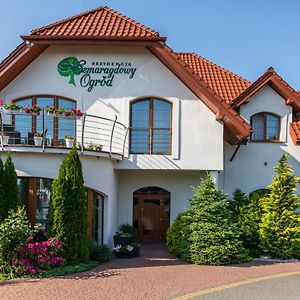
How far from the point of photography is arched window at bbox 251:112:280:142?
17.9 metres

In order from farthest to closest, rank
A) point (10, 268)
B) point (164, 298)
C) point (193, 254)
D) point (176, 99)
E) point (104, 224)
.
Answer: point (176, 99) → point (104, 224) → point (193, 254) → point (10, 268) → point (164, 298)

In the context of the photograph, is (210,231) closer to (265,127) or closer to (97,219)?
(97,219)

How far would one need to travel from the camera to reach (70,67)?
610 inches

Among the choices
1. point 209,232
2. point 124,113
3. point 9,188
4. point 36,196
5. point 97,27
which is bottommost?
point 209,232

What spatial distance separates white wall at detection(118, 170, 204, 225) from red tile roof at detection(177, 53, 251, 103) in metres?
4.23

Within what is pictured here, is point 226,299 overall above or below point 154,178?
below

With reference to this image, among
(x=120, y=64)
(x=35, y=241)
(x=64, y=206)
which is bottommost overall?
(x=35, y=241)

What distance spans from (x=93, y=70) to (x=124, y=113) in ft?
7.13

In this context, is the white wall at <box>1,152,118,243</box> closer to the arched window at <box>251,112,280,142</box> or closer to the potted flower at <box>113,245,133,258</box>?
the potted flower at <box>113,245,133,258</box>

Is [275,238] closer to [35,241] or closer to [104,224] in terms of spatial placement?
[104,224]

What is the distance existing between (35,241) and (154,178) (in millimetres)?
6398

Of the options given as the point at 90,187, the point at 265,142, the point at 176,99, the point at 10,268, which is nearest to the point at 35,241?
the point at 10,268

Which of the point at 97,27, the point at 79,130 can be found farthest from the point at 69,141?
the point at 97,27

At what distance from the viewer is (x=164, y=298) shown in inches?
345
